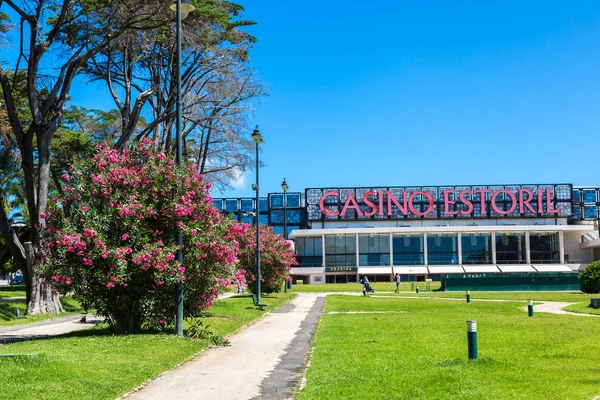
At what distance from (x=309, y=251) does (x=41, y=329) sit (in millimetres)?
85145

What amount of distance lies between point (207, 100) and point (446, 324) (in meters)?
19.1

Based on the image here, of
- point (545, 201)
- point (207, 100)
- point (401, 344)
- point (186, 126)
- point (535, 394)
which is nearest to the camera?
point (535, 394)

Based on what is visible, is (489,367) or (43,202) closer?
(489,367)

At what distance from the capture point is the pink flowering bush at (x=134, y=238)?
16.3 meters

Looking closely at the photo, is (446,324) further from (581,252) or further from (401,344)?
(581,252)

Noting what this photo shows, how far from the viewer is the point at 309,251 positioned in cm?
10681

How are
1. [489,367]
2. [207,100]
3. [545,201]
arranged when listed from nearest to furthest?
[489,367], [207,100], [545,201]

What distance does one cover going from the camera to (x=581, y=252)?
346ft

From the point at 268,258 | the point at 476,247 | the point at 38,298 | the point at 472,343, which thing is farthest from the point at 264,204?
the point at 472,343

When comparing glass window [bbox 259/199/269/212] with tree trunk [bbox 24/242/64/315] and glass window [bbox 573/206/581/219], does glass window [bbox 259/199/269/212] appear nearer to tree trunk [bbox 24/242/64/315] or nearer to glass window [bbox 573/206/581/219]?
glass window [bbox 573/206/581/219]

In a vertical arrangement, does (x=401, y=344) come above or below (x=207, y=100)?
below

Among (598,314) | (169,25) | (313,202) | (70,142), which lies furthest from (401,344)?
(313,202)

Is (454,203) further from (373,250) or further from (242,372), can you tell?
(242,372)

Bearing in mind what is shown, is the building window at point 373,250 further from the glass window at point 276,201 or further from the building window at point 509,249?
the glass window at point 276,201
